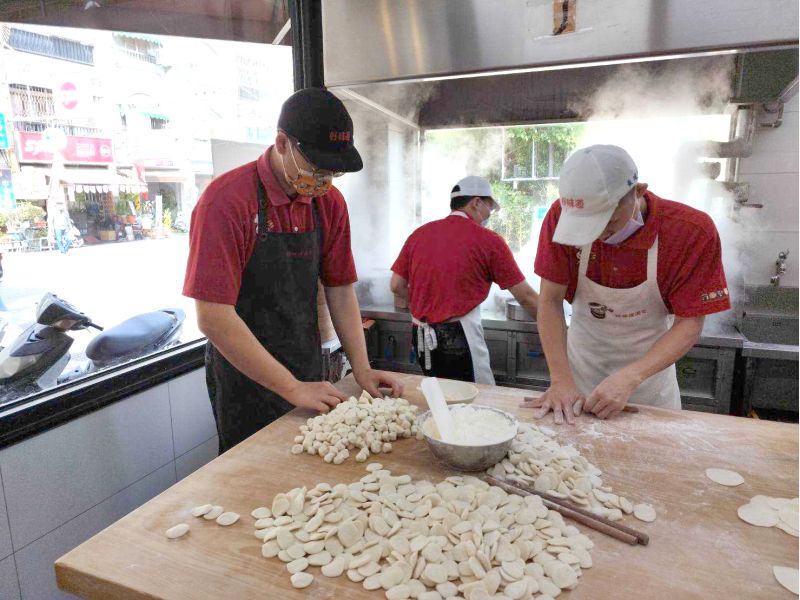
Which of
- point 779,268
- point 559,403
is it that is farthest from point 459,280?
point 779,268

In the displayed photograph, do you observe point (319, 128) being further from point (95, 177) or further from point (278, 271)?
point (95, 177)

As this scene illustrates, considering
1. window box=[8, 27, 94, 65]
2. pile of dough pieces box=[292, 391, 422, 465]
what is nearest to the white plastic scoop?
pile of dough pieces box=[292, 391, 422, 465]

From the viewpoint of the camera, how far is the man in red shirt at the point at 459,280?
2623 mm

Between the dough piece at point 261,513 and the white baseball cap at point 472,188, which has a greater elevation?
the white baseball cap at point 472,188

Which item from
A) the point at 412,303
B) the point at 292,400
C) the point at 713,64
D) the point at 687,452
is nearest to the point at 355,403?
the point at 292,400

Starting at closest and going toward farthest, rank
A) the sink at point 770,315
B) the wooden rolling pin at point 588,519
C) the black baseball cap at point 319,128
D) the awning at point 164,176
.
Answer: the wooden rolling pin at point 588,519 → the black baseball cap at point 319,128 → the awning at point 164,176 → the sink at point 770,315

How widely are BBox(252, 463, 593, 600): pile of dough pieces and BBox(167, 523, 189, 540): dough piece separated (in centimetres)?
12

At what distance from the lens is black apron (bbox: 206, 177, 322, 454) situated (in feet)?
5.22

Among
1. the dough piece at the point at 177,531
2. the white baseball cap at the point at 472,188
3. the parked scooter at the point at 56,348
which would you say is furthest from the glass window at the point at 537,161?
the dough piece at the point at 177,531

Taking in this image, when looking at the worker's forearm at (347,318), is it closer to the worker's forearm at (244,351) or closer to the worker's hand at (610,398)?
the worker's forearm at (244,351)

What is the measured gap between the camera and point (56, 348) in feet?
6.29

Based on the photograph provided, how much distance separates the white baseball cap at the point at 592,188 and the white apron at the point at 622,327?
0.28 meters

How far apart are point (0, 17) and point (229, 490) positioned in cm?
178

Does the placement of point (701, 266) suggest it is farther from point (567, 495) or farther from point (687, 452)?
point (567, 495)
